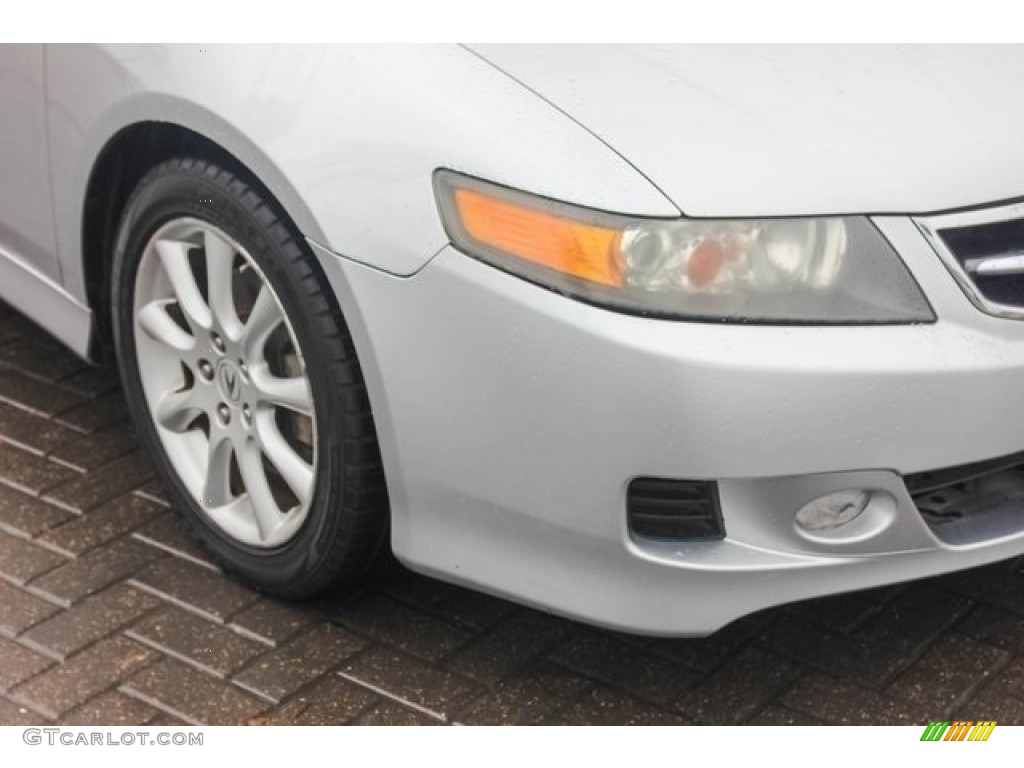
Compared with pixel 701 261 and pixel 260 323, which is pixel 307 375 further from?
pixel 701 261

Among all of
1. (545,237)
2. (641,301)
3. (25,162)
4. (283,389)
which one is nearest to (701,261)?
(641,301)

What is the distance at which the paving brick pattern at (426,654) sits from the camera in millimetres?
3291

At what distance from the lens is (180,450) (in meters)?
3.75

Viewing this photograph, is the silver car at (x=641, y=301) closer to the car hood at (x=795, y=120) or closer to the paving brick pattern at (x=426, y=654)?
the car hood at (x=795, y=120)

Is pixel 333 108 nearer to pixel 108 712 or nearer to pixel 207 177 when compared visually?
pixel 207 177

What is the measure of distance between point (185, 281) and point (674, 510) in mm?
1096

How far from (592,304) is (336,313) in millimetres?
527

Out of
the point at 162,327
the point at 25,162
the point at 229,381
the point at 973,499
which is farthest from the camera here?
the point at 25,162

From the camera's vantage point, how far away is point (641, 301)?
2.88 meters

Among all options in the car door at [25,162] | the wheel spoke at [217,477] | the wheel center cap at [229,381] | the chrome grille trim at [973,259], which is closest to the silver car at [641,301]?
the chrome grille trim at [973,259]

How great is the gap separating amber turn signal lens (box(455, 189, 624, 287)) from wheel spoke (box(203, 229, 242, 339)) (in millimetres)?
640

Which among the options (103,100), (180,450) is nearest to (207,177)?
(103,100)

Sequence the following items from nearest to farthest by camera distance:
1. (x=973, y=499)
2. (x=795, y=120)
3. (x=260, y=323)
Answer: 1. (x=795, y=120)
2. (x=973, y=499)
3. (x=260, y=323)

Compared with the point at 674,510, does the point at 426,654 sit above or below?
below
